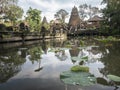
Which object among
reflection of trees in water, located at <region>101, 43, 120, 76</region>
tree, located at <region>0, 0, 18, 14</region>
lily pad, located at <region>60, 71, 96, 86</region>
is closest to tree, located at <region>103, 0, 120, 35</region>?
tree, located at <region>0, 0, 18, 14</region>

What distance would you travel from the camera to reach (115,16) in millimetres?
28719

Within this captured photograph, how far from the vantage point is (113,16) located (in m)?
29.3

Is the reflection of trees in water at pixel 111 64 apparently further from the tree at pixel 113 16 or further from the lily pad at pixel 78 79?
the tree at pixel 113 16

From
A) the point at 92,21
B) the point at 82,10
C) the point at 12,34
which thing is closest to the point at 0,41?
the point at 12,34

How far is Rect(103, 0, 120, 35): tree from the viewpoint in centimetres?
2830

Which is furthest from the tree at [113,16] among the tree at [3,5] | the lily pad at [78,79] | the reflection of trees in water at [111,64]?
the lily pad at [78,79]

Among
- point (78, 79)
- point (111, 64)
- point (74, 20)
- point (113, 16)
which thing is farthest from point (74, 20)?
point (78, 79)

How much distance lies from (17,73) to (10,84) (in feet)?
2.42

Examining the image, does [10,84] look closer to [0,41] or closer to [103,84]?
[103,84]

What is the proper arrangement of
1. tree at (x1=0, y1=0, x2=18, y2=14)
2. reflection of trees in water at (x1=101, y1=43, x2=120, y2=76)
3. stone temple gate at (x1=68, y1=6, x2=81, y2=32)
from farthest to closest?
1. stone temple gate at (x1=68, y1=6, x2=81, y2=32)
2. tree at (x1=0, y1=0, x2=18, y2=14)
3. reflection of trees in water at (x1=101, y1=43, x2=120, y2=76)

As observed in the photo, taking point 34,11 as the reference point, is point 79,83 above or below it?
below

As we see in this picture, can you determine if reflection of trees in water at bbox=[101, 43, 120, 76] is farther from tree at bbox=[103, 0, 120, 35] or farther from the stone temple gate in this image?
the stone temple gate

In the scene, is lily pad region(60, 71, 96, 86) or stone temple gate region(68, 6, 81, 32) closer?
lily pad region(60, 71, 96, 86)

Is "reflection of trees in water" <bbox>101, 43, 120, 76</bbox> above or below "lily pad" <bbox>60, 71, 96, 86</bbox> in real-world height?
below
